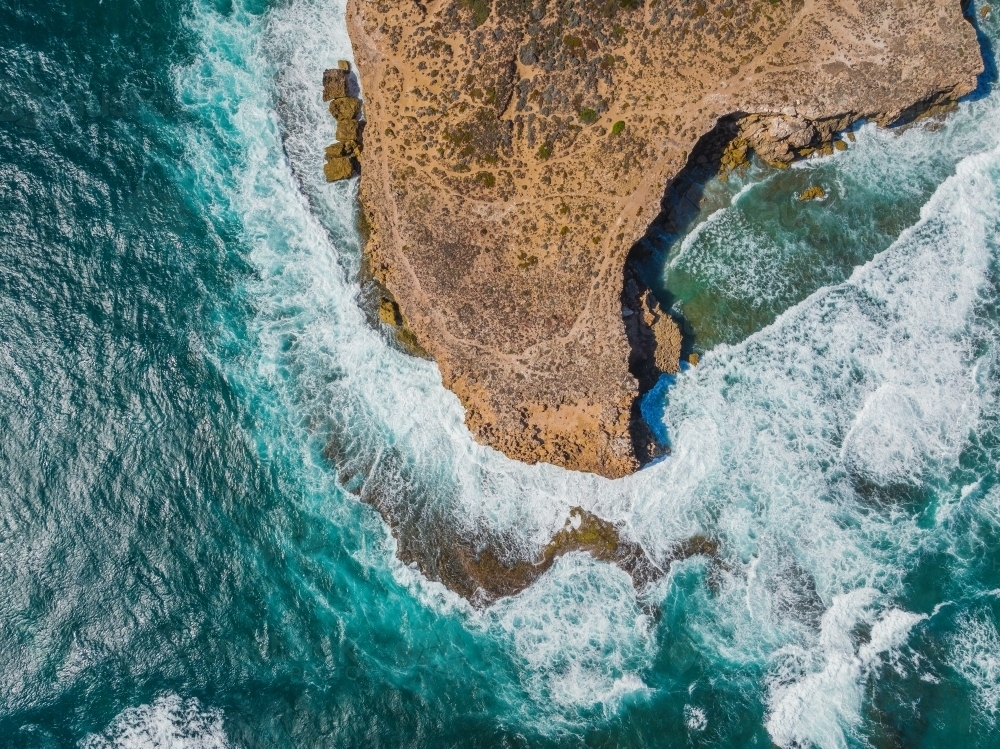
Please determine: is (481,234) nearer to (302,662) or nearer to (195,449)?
(195,449)

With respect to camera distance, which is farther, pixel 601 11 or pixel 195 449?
pixel 195 449

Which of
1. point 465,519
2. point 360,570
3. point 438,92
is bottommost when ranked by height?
point 360,570

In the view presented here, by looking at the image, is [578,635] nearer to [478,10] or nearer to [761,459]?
[761,459]

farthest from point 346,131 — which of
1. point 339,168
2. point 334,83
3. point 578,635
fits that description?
point 578,635

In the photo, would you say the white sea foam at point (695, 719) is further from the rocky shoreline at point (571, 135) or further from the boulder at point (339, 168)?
the boulder at point (339, 168)

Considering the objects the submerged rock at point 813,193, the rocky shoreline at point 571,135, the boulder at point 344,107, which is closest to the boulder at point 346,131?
the boulder at point 344,107

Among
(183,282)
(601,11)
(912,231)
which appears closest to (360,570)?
(183,282)

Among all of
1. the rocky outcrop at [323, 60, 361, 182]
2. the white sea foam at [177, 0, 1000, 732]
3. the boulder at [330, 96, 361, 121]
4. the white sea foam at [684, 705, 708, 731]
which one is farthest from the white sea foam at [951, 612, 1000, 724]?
the boulder at [330, 96, 361, 121]
